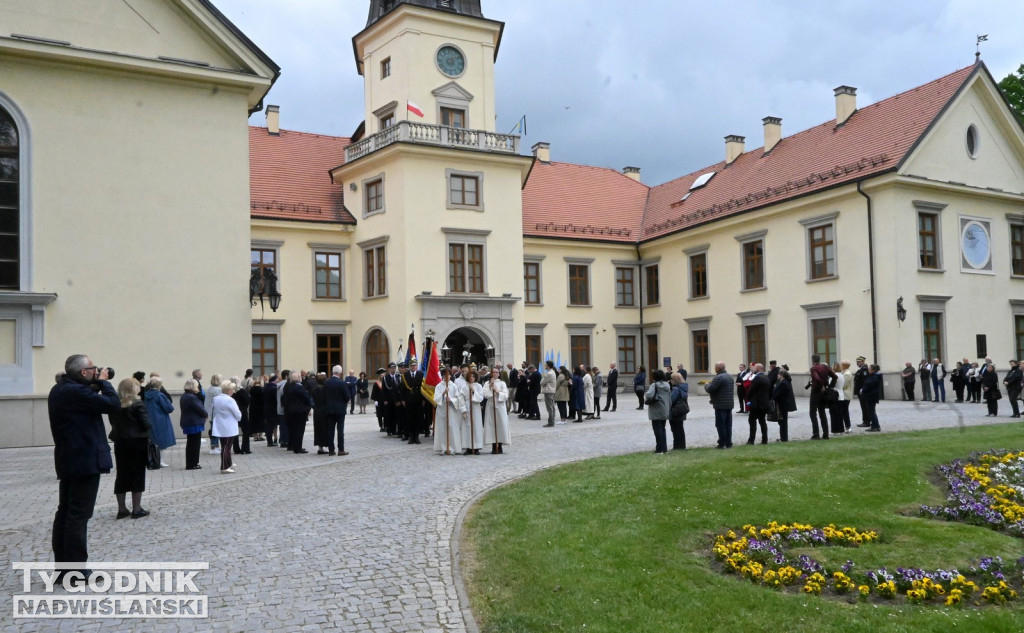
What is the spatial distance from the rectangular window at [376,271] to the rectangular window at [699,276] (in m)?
14.0

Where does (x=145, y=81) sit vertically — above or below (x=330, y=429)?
above

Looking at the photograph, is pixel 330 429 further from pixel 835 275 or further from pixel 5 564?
pixel 835 275

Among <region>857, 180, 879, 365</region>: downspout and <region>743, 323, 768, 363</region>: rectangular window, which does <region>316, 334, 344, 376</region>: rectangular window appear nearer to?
<region>743, 323, 768, 363</region>: rectangular window

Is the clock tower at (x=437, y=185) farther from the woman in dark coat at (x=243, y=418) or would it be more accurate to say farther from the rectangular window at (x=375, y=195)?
the woman in dark coat at (x=243, y=418)

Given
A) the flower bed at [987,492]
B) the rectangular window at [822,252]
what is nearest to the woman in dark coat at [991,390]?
the flower bed at [987,492]

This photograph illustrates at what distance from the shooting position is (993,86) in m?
32.0

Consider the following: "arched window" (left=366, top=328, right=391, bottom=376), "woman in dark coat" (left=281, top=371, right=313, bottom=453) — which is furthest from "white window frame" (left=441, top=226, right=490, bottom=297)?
"woman in dark coat" (left=281, top=371, right=313, bottom=453)

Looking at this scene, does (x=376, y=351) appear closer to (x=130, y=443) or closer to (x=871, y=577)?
(x=130, y=443)

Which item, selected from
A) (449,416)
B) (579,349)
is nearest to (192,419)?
(449,416)

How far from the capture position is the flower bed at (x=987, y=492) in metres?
8.70

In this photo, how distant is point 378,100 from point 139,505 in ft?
91.8

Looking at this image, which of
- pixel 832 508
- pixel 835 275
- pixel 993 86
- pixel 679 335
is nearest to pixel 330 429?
pixel 832 508

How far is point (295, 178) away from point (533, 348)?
41.9 ft

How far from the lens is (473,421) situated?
16141 mm
